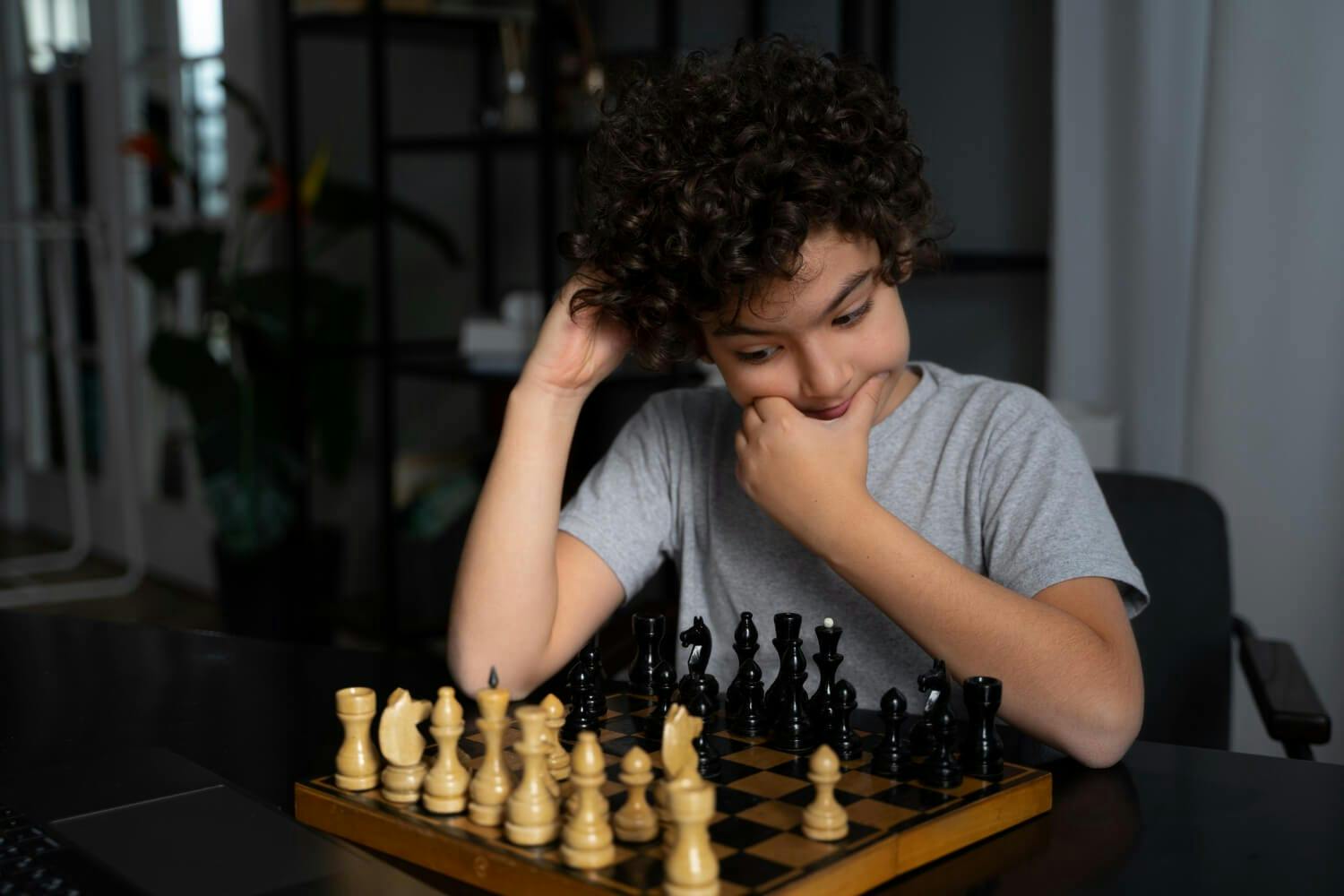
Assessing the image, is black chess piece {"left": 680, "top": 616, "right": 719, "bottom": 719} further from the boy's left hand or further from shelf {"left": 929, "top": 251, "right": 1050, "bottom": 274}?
shelf {"left": 929, "top": 251, "right": 1050, "bottom": 274}

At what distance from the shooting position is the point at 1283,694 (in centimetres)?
144

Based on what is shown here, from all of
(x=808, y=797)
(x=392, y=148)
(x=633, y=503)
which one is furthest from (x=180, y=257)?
(x=808, y=797)

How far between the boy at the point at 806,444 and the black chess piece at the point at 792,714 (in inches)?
5.4

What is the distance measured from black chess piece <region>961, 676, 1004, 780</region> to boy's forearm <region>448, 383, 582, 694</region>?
487mm

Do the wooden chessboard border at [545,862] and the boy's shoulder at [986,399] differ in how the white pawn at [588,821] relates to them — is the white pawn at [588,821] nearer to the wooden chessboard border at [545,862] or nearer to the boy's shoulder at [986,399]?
the wooden chessboard border at [545,862]

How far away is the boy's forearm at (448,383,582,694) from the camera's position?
1.29 meters

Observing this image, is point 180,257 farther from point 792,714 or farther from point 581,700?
point 792,714

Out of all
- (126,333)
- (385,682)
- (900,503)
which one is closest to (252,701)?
(385,682)

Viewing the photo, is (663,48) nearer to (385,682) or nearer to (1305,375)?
(1305,375)

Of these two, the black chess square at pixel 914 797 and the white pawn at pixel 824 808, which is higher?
the white pawn at pixel 824 808

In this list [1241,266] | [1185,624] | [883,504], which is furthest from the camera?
[1241,266]

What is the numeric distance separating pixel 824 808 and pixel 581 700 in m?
0.31

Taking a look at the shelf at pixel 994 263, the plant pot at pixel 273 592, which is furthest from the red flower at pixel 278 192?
the shelf at pixel 994 263

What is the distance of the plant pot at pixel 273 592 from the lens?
12.7ft
